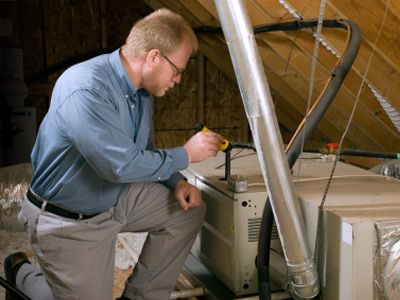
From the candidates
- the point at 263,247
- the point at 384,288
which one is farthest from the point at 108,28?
the point at 384,288

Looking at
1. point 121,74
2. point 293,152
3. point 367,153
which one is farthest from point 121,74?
point 367,153

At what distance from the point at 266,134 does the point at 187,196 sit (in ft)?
2.14

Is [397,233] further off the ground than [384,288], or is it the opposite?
[397,233]

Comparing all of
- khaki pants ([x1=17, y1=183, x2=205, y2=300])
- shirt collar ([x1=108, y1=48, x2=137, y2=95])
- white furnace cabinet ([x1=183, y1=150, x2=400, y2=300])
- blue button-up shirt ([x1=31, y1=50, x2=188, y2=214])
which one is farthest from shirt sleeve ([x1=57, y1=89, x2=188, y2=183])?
white furnace cabinet ([x1=183, y1=150, x2=400, y2=300])

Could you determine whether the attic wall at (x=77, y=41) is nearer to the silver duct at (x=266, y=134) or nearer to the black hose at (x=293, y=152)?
the black hose at (x=293, y=152)

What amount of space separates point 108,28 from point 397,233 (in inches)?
132

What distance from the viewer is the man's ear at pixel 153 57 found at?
1354 millimetres

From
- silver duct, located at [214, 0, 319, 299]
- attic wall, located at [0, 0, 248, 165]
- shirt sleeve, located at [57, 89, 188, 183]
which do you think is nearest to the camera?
silver duct, located at [214, 0, 319, 299]

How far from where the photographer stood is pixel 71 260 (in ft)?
4.61

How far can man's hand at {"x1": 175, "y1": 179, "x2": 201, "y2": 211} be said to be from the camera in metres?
1.58

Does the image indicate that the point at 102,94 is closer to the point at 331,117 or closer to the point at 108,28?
the point at 331,117

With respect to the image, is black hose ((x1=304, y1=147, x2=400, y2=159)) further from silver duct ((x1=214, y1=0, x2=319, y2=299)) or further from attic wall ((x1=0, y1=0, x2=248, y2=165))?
attic wall ((x1=0, y1=0, x2=248, y2=165))

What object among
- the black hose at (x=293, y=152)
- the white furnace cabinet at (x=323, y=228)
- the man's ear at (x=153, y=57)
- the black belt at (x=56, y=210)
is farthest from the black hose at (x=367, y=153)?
the black belt at (x=56, y=210)

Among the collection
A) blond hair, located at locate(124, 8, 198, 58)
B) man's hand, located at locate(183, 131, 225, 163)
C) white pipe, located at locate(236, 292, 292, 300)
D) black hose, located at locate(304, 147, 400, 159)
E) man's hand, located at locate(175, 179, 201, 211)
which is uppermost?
blond hair, located at locate(124, 8, 198, 58)
